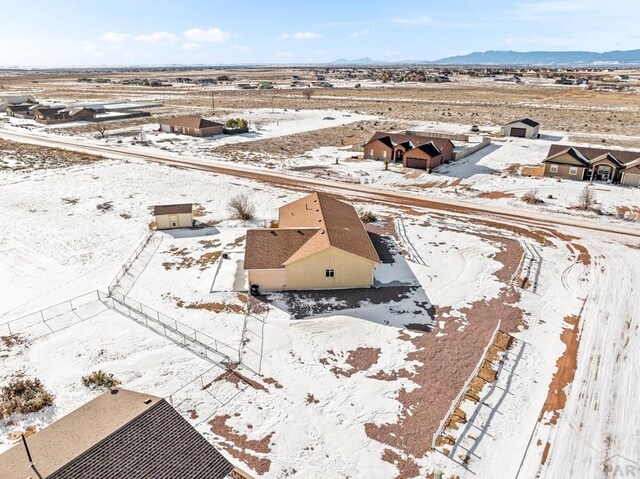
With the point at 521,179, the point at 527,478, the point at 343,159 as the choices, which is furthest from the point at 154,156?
the point at 527,478

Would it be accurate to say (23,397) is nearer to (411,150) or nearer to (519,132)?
(411,150)

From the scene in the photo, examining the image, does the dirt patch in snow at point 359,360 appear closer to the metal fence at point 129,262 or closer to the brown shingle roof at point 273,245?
the brown shingle roof at point 273,245

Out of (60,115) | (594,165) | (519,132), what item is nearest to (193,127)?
(60,115)

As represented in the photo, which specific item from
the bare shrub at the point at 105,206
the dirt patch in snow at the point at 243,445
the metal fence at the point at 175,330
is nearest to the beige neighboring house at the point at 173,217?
the bare shrub at the point at 105,206

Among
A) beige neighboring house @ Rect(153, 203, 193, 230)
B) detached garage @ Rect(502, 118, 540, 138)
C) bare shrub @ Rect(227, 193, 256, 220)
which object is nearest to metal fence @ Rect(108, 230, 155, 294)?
beige neighboring house @ Rect(153, 203, 193, 230)

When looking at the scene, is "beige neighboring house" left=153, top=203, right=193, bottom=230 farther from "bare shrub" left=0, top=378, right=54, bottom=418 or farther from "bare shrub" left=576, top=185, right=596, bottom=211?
"bare shrub" left=576, top=185, right=596, bottom=211
